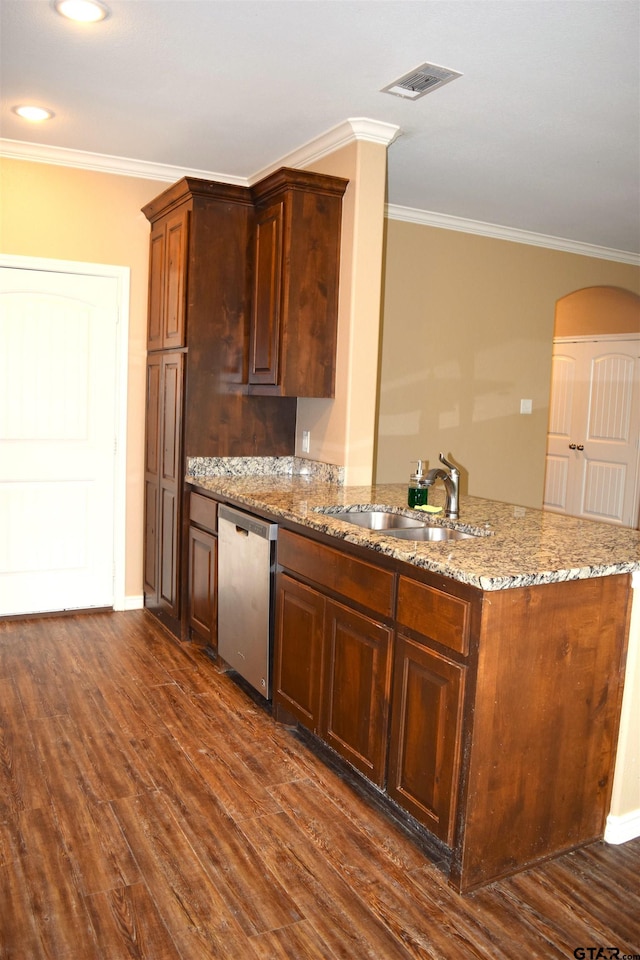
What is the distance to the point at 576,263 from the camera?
5805 millimetres

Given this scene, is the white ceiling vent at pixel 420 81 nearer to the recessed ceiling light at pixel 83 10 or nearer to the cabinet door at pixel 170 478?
the recessed ceiling light at pixel 83 10

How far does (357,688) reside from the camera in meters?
2.54

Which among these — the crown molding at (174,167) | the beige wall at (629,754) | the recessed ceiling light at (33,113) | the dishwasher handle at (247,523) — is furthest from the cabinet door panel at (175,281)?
the beige wall at (629,754)

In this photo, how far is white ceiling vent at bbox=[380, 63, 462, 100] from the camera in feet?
9.53

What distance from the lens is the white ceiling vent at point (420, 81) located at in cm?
291

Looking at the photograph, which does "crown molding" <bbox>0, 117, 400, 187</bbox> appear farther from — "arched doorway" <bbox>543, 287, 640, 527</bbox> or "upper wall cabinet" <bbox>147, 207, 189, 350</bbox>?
"arched doorway" <bbox>543, 287, 640, 527</bbox>

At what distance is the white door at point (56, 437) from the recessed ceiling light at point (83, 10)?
1.83 meters

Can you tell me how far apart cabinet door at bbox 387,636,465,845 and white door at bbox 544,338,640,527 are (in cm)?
485

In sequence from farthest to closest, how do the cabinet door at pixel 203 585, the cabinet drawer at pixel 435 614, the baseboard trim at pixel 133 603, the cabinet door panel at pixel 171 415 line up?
the baseboard trim at pixel 133 603
the cabinet door panel at pixel 171 415
the cabinet door at pixel 203 585
the cabinet drawer at pixel 435 614

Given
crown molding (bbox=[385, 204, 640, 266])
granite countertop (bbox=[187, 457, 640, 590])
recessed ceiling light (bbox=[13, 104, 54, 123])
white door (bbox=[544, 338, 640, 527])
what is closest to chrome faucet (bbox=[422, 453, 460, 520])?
granite countertop (bbox=[187, 457, 640, 590])

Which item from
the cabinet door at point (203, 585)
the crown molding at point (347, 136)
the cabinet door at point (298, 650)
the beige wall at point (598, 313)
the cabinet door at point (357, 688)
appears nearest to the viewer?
the cabinet door at point (357, 688)

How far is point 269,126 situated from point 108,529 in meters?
2.42

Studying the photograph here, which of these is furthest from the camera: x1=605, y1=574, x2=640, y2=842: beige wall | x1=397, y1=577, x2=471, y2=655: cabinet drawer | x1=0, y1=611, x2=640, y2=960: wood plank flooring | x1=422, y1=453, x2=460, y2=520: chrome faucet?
x1=422, y1=453, x2=460, y2=520: chrome faucet

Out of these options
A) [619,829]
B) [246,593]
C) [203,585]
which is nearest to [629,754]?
[619,829]
